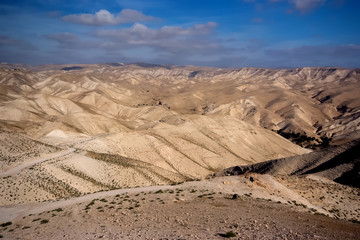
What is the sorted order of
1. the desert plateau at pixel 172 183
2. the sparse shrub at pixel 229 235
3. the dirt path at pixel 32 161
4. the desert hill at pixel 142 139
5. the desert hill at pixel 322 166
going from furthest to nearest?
the desert hill at pixel 322 166, the desert hill at pixel 142 139, the dirt path at pixel 32 161, the desert plateau at pixel 172 183, the sparse shrub at pixel 229 235

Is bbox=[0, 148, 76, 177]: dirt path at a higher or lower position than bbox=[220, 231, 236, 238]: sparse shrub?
lower

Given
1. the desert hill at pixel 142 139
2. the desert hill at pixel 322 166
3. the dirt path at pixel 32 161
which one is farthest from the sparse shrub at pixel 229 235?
the dirt path at pixel 32 161

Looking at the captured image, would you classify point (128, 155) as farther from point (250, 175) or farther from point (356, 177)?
point (356, 177)

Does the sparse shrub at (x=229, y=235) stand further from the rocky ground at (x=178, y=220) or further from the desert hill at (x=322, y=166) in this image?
the desert hill at (x=322, y=166)

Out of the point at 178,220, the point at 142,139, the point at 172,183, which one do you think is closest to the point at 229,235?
the point at 178,220

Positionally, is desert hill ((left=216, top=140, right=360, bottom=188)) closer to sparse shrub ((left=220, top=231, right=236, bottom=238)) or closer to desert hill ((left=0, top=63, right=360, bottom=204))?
desert hill ((left=0, top=63, right=360, bottom=204))

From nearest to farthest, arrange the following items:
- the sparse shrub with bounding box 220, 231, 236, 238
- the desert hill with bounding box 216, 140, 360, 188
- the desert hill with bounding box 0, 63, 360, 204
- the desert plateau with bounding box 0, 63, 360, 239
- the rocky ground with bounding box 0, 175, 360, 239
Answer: the sparse shrub with bounding box 220, 231, 236, 238 → the rocky ground with bounding box 0, 175, 360, 239 → the desert plateau with bounding box 0, 63, 360, 239 → the desert hill with bounding box 0, 63, 360, 204 → the desert hill with bounding box 216, 140, 360, 188

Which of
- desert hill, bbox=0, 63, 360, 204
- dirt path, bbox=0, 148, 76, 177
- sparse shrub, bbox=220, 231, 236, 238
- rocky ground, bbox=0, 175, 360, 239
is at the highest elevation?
sparse shrub, bbox=220, 231, 236, 238

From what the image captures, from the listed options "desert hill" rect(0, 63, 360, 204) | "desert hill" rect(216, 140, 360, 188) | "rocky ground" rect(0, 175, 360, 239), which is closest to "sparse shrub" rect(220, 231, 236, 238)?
"rocky ground" rect(0, 175, 360, 239)

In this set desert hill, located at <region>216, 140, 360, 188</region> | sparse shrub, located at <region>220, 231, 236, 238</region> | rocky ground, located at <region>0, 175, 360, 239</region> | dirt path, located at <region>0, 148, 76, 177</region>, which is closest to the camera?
sparse shrub, located at <region>220, 231, 236, 238</region>

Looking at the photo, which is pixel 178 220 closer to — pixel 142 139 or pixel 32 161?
pixel 32 161

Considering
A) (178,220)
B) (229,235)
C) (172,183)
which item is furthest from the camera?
(172,183)
